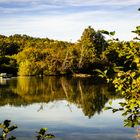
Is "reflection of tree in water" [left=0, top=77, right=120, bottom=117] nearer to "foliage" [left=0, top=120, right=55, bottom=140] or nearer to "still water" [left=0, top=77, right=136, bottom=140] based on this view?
"still water" [left=0, top=77, right=136, bottom=140]

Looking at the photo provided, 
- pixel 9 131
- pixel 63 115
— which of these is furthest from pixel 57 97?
pixel 9 131

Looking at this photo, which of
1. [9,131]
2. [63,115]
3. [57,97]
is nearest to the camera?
[9,131]

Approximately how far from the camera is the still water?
17000 millimetres

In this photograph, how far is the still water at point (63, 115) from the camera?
1700 cm

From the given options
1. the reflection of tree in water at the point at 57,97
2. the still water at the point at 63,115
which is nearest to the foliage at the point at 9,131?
the still water at the point at 63,115

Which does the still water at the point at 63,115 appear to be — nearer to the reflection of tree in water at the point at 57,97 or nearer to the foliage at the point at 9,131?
the reflection of tree in water at the point at 57,97

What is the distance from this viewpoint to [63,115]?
74.9ft

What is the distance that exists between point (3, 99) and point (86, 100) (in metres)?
5.73

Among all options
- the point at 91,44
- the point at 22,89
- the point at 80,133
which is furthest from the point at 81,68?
the point at 80,133

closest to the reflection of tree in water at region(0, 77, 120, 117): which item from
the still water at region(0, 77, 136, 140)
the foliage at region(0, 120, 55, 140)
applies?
the still water at region(0, 77, 136, 140)

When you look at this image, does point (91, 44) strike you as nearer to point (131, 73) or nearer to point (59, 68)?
point (59, 68)

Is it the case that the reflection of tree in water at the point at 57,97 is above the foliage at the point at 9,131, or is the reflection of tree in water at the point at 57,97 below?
below

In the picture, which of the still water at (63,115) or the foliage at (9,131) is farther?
the still water at (63,115)

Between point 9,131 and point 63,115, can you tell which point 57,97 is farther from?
point 9,131
